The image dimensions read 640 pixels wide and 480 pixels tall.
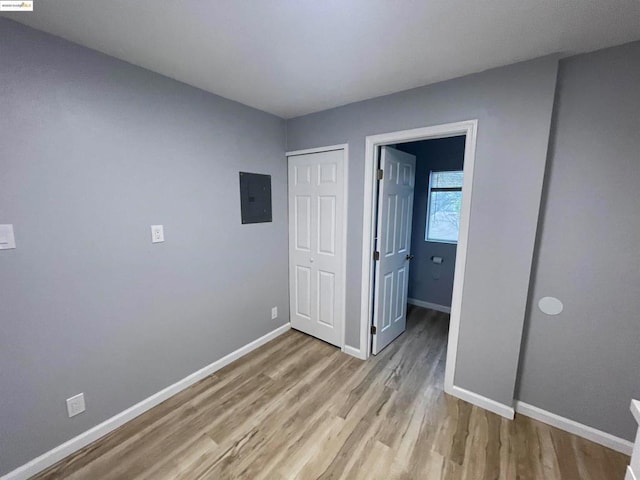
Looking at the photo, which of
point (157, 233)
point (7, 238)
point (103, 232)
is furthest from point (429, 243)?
point (7, 238)

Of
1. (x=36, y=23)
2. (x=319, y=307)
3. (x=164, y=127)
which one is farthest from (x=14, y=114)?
(x=319, y=307)

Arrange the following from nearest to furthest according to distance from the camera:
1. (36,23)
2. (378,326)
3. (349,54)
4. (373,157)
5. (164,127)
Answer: (36,23) → (349,54) → (164,127) → (373,157) → (378,326)

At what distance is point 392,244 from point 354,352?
114cm

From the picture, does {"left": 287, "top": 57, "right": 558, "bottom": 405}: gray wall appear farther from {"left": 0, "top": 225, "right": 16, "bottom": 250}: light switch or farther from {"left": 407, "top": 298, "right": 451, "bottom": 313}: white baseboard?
{"left": 0, "top": 225, "right": 16, "bottom": 250}: light switch

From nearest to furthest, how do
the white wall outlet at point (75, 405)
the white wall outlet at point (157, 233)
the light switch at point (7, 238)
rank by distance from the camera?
1. the light switch at point (7, 238)
2. the white wall outlet at point (75, 405)
3. the white wall outlet at point (157, 233)

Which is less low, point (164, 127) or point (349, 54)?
point (349, 54)

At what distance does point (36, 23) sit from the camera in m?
1.23

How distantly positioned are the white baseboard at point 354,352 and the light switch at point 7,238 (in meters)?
2.47

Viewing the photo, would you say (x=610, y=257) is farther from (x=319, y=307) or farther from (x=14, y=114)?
(x=14, y=114)

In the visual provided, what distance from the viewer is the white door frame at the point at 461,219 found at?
1792mm

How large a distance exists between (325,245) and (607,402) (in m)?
2.23

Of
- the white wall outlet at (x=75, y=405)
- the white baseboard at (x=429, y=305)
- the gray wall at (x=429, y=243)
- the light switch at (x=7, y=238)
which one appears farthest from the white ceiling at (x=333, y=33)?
the white baseboard at (x=429, y=305)

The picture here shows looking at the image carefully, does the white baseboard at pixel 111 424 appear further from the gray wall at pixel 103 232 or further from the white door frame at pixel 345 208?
the white door frame at pixel 345 208

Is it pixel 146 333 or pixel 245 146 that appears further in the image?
pixel 245 146
